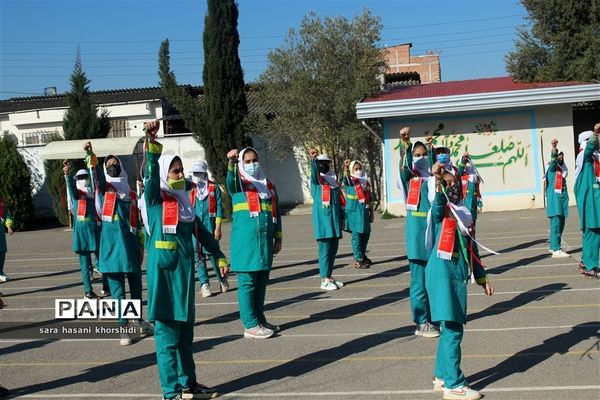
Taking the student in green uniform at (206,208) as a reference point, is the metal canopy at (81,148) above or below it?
above

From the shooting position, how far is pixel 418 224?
891 centimetres

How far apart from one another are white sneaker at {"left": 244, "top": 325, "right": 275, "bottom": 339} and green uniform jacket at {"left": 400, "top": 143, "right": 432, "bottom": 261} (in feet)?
6.35

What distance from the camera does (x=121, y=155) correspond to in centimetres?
3225

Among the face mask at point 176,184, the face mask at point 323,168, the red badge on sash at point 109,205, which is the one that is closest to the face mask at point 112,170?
the red badge on sash at point 109,205

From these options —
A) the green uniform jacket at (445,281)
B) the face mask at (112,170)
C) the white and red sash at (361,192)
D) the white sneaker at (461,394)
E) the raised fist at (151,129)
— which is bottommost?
the white sneaker at (461,394)

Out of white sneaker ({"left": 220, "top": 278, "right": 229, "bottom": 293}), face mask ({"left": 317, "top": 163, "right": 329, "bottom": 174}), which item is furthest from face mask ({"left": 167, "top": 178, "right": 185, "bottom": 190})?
white sneaker ({"left": 220, "top": 278, "right": 229, "bottom": 293})

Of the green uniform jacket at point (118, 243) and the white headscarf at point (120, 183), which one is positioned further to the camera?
the white headscarf at point (120, 183)

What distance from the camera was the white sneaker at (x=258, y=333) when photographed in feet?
29.8

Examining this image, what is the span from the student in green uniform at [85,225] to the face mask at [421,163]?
5866 mm

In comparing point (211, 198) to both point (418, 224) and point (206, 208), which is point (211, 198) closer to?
point (206, 208)

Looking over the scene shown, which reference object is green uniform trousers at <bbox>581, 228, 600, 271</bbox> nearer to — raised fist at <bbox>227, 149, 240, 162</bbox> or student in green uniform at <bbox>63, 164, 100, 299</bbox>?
raised fist at <bbox>227, 149, 240, 162</bbox>

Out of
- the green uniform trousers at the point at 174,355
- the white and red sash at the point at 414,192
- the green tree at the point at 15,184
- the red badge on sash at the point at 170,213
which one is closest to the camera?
the green uniform trousers at the point at 174,355

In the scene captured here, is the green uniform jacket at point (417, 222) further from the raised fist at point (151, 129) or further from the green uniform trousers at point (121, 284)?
the green uniform trousers at point (121, 284)

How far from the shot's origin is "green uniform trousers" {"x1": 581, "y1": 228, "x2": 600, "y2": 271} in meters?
11.8
